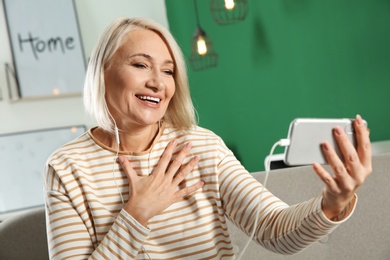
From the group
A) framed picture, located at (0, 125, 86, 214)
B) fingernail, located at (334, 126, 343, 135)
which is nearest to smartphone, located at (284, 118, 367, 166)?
fingernail, located at (334, 126, 343, 135)

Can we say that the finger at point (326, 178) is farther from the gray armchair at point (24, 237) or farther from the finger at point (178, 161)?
the gray armchair at point (24, 237)

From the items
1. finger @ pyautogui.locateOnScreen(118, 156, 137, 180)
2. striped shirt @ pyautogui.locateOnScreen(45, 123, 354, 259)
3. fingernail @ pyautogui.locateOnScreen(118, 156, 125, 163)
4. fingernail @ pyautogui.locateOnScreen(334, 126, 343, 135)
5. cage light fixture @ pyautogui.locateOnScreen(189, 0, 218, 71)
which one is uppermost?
cage light fixture @ pyautogui.locateOnScreen(189, 0, 218, 71)

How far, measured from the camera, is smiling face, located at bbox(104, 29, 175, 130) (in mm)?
1454

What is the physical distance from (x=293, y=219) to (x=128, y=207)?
13.9 inches

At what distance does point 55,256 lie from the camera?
1376mm

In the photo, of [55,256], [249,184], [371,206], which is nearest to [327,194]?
[249,184]

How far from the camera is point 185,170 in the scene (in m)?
1.45

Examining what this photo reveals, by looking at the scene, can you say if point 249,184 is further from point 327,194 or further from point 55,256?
point 55,256

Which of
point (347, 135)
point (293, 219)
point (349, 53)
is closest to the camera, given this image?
point (347, 135)

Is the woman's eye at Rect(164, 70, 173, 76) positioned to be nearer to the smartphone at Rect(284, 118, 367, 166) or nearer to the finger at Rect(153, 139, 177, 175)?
the finger at Rect(153, 139, 177, 175)

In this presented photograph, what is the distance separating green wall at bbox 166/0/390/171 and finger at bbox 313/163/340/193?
194cm

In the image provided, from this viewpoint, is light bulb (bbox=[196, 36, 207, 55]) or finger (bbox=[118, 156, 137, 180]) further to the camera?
light bulb (bbox=[196, 36, 207, 55])

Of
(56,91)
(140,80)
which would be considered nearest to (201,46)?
(56,91)

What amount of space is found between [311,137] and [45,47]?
375cm
